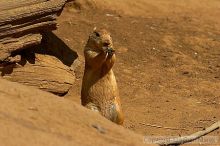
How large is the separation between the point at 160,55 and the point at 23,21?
419 cm

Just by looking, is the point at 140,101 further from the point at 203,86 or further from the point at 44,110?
the point at 44,110

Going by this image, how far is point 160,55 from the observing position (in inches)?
510

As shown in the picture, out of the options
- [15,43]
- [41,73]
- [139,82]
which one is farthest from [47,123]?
[139,82]

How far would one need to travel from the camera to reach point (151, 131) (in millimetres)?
9398

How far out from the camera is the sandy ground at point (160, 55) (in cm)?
1030

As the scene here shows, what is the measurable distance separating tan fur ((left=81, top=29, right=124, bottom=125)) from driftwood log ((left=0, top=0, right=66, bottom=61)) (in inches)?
50.1

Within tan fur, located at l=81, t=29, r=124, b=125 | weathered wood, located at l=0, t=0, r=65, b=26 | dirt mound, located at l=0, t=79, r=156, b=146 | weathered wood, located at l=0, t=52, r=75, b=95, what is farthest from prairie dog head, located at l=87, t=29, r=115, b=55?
dirt mound, located at l=0, t=79, r=156, b=146

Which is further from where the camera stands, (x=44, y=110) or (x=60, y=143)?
(x=44, y=110)

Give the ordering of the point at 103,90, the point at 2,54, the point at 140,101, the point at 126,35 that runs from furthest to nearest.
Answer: the point at 126,35 < the point at 140,101 < the point at 2,54 < the point at 103,90

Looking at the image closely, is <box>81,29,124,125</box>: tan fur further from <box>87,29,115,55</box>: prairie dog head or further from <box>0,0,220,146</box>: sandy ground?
<box>0,0,220,146</box>: sandy ground

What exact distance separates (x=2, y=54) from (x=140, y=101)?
9.07 feet

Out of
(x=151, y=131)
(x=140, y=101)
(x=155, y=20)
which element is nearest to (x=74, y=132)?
(x=151, y=131)

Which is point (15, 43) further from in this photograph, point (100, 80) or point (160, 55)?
point (160, 55)

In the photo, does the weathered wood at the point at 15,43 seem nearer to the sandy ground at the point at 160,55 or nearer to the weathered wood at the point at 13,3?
the weathered wood at the point at 13,3
